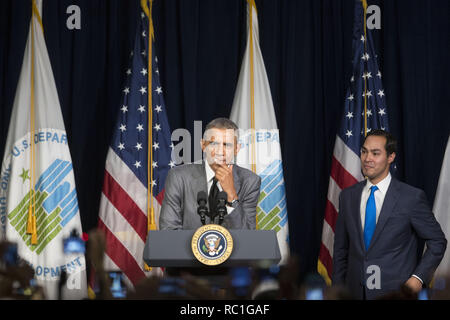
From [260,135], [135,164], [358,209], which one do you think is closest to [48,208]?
[135,164]

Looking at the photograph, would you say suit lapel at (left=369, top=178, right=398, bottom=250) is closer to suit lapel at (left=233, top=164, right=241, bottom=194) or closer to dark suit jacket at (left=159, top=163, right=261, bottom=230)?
dark suit jacket at (left=159, top=163, right=261, bottom=230)

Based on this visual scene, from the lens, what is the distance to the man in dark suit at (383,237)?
11.1 feet

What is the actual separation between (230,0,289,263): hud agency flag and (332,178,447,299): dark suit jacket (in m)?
1.29

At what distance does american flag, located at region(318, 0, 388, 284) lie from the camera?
4.93m

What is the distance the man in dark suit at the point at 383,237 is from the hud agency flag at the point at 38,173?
2211 mm

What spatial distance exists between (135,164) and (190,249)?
9.41ft

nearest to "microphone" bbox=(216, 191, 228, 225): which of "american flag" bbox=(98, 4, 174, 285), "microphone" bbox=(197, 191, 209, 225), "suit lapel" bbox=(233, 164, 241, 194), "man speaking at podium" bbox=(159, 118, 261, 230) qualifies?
"microphone" bbox=(197, 191, 209, 225)

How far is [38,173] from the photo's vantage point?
481cm

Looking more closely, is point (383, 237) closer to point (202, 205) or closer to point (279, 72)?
point (202, 205)

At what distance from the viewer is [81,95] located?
5.29 meters
